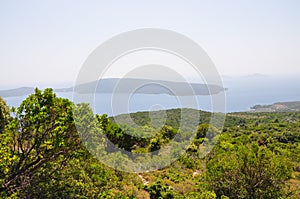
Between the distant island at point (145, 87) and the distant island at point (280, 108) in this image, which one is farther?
the distant island at point (280, 108)

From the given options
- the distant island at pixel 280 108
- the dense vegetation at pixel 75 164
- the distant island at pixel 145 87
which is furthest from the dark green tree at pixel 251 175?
the distant island at pixel 280 108

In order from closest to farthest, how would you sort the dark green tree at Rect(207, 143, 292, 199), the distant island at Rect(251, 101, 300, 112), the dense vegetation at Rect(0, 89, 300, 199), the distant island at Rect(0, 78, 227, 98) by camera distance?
the dense vegetation at Rect(0, 89, 300, 199) → the distant island at Rect(0, 78, 227, 98) → the dark green tree at Rect(207, 143, 292, 199) → the distant island at Rect(251, 101, 300, 112)

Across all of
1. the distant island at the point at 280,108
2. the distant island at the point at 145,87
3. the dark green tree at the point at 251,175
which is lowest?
the distant island at the point at 280,108

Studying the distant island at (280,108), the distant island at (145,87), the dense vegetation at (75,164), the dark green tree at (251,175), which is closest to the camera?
the dense vegetation at (75,164)

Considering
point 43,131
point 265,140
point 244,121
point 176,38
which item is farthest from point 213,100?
point 244,121

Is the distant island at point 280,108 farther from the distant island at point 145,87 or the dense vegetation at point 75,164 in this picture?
the distant island at point 145,87

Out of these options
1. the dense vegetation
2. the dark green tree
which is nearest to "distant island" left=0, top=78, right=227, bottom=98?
the dense vegetation

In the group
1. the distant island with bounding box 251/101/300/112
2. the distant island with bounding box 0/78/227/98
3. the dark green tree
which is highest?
the distant island with bounding box 0/78/227/98

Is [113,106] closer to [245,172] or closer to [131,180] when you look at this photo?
[131,180]

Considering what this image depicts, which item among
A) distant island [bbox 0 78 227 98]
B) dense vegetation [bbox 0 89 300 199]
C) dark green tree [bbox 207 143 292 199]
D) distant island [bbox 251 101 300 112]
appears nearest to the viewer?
dense vegetation [bbox 0 89 300 199]

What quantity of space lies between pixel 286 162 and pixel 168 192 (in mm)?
5733

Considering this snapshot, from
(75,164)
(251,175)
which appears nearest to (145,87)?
(75,164)

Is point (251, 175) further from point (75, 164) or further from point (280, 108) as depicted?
point (280, 108)

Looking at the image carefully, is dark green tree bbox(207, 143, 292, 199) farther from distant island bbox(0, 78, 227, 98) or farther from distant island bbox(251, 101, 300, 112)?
distant island bbox(251, 101, 300, 112)
